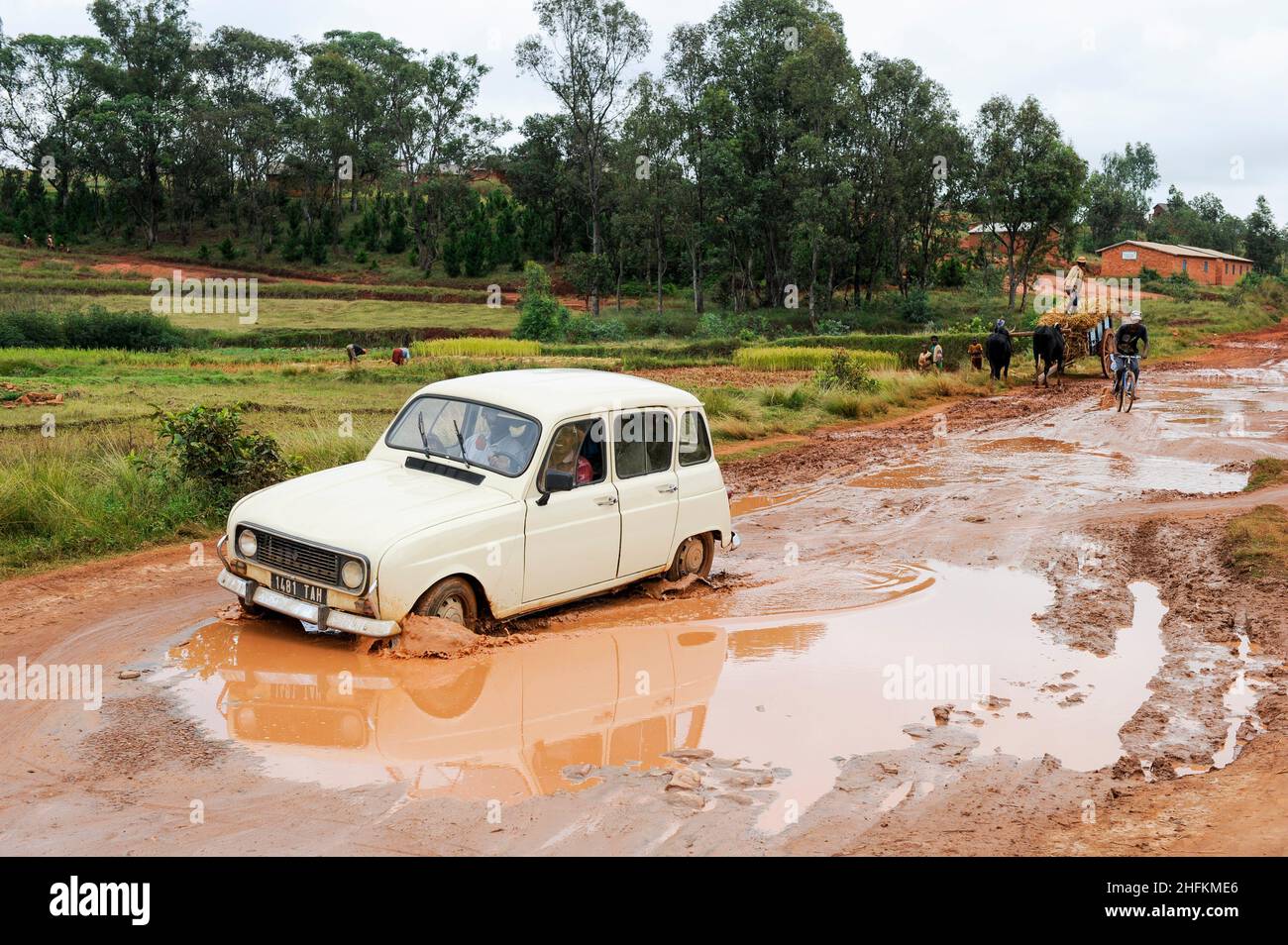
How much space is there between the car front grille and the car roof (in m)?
1.73

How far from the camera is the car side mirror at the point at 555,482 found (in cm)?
816

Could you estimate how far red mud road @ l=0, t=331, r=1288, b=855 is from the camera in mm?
5375

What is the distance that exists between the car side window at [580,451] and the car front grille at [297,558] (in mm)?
1719

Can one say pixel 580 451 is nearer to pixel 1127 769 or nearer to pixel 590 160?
pixel 1127 769

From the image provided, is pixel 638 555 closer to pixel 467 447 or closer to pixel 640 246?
pixel 467 447

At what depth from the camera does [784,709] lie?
7320 mm

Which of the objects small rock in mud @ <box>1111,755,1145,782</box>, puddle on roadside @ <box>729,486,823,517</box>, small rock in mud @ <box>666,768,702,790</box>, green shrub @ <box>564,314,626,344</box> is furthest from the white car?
green shrub @ <box>564,314,626,344</box>

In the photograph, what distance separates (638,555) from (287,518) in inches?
109

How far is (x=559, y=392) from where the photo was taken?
8812 millimetres

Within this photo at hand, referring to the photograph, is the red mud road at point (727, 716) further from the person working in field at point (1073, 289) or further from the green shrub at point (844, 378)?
the person working in field at point (1073, 289)

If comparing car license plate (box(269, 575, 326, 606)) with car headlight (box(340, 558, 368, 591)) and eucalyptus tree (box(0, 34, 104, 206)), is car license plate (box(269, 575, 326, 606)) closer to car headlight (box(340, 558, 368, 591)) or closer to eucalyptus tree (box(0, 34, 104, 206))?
car headlight (box(340, 558, 368, 591))
